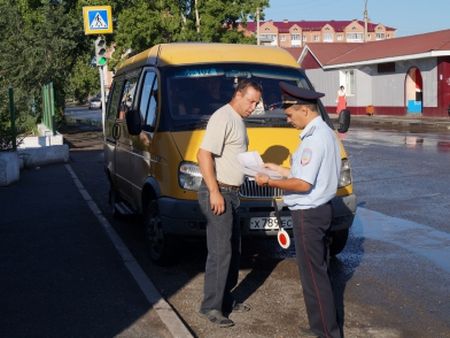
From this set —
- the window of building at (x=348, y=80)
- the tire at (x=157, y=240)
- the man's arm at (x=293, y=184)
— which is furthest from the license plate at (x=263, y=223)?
the window of building at (x=348, y=80)

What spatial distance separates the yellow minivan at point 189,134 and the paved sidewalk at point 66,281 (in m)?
0.68

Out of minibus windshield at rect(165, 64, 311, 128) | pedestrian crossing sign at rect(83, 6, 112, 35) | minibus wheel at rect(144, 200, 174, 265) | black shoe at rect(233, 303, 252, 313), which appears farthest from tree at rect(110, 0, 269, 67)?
black shoe at rect(233, 303, 252, 313)

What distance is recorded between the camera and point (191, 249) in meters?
7.67

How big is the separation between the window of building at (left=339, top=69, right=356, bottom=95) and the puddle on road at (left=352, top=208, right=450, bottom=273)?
3234 centimetres

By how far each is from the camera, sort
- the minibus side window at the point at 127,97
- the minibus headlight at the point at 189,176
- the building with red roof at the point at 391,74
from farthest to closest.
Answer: the building with red roof at the point at 391,74 → the minibus side window at the point at 127,97 → the minibus headlight at the point at 189,176

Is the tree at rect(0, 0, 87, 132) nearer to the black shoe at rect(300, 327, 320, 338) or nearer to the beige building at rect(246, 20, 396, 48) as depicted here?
the black shoe at rect(300, 327, 320, 338)

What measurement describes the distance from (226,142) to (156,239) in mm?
2116

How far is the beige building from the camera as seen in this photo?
13238 centimetres

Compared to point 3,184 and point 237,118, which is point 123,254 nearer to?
point 237,118

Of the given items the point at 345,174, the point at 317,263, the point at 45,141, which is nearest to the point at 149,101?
the point at 345,174

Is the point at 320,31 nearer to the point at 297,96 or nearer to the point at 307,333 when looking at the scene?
the point at 307,333

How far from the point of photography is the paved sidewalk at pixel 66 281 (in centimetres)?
519

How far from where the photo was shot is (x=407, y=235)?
8.23 m

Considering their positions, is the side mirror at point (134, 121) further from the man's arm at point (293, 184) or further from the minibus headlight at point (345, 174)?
the man's arm at point (293, 184)
